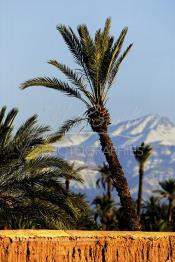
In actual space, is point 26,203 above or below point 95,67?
below

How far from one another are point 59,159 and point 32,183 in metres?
1.81

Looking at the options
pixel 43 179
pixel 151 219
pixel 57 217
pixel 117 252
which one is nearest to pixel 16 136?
pixel 43 179

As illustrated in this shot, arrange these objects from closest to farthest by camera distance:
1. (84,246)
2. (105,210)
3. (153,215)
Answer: (84,246) < (153,215) < (105,210)

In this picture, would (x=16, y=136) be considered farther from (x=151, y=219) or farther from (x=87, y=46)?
(x=151, y=219)

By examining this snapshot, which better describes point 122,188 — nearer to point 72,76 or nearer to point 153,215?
point 72,76

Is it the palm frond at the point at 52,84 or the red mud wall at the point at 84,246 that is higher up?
the palm frond at the point at 52,84

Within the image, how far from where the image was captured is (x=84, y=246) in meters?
7.04

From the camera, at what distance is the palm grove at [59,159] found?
1983cm

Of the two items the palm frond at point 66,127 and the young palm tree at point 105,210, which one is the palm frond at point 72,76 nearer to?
the palm frond at point 66,127

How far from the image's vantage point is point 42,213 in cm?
1941

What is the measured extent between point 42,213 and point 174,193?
52158 mm

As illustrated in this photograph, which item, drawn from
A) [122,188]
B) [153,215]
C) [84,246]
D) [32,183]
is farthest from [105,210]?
[84,246]

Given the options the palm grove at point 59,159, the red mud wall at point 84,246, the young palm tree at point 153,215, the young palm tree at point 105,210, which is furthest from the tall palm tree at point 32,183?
the young palm tree at point 105,210

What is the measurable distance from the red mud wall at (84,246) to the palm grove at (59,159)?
12017mm
